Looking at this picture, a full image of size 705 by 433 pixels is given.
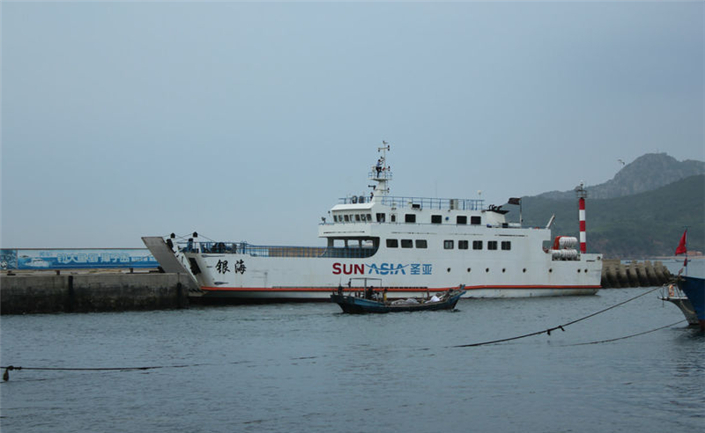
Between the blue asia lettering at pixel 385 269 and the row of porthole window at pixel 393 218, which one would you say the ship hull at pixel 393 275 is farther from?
the row of porthole window at pixel 393 218

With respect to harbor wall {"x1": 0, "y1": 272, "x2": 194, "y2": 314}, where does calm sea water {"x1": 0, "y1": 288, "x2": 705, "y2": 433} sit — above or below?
below

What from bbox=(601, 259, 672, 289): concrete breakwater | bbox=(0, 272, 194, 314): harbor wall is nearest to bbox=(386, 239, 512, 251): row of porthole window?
bbox=(0, 272, 194, 314): harbor wall

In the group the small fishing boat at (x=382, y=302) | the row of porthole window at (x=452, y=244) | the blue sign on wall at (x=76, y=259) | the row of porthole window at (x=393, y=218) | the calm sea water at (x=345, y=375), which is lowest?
the calm sea water at (x=345, y=375)

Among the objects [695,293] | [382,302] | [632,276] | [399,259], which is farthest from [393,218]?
[632,276]

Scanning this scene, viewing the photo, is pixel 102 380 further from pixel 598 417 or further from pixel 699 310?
pixel 699 310

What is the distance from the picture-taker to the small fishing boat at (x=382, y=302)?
108 ft

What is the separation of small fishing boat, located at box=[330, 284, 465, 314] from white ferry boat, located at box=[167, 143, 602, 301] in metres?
0.90

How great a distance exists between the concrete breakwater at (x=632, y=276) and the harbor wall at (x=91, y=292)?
33.5 metres

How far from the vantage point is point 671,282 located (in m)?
27.7

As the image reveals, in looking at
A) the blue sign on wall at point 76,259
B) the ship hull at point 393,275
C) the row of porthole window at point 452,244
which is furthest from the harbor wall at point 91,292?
the row of porthole window at point 452,244

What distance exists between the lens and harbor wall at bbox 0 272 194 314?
3250 cm

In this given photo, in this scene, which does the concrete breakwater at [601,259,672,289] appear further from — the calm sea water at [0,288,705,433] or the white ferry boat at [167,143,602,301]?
the calm sea water at [0,288,705,433]

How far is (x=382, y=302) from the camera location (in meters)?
33.5

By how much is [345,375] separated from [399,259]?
677 inches
